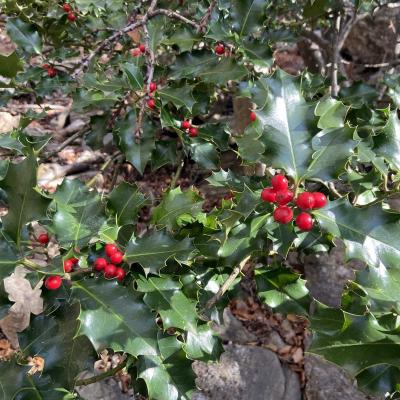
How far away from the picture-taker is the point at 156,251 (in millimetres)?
1199

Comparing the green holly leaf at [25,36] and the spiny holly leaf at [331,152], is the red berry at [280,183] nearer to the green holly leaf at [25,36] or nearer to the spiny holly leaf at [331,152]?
the spiny holly leaf at [331,152]

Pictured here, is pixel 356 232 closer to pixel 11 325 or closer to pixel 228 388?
pixel 228 388

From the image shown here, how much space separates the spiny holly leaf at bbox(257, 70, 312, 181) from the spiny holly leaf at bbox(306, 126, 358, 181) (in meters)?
0.03

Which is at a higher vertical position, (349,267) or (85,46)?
(85,46)

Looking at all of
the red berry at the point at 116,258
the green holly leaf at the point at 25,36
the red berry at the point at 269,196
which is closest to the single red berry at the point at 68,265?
the red berry at the point at 116,258

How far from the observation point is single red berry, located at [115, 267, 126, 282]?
47.0 inches

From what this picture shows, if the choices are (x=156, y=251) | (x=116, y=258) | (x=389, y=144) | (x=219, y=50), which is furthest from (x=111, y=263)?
(x=219, y=50)

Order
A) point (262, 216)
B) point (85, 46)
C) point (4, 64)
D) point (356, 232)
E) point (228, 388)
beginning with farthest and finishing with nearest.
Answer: point (85, 46), point (228, 388), point (4, 64), point (262, 216), point (356, 232)

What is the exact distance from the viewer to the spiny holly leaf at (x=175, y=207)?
1.44 metres

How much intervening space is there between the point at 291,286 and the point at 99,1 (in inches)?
60.4

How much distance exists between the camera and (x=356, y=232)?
1101 mm

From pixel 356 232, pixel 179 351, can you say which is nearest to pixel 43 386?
pixel 179 351

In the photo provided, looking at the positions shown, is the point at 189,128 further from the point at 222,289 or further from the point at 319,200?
the point at 319,200

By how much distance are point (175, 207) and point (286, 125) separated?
47cm
